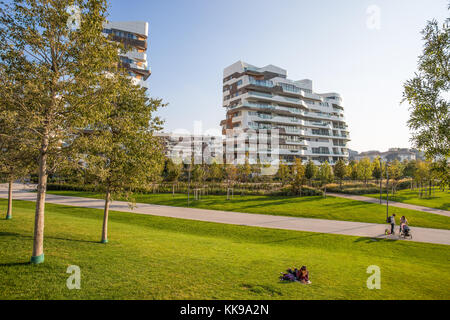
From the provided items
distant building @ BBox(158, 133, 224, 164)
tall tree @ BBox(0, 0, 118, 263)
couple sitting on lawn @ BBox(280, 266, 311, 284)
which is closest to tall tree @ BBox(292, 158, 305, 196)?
distant building @ BBox(158, 133, 224, 164)

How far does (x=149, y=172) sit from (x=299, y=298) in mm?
8342

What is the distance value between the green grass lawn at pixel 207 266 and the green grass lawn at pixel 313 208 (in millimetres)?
8020

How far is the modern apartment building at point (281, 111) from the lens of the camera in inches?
2392

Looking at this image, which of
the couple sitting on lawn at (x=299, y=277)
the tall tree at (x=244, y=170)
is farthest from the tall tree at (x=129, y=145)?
the tall tree at (x=244, y=170)

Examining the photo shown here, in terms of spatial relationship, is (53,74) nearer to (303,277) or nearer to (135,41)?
(303,277)

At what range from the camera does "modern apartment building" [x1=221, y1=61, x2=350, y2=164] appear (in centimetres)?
6075

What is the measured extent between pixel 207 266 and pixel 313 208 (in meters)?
20.7

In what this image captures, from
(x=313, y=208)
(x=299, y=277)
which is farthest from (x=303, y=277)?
(x=313, y=208)

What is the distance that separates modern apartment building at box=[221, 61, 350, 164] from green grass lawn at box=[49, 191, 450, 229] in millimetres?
27165

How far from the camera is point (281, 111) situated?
215 ft

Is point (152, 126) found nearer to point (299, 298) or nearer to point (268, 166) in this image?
point (299, 298)

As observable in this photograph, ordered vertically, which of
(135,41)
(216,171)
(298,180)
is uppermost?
(135,41)
